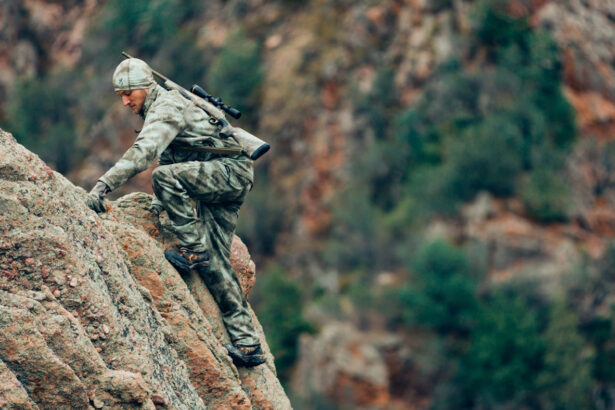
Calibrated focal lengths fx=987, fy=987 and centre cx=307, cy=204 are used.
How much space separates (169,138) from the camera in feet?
29.3

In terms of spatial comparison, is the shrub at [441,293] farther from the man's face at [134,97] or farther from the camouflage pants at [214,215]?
the man's face at [134,97]

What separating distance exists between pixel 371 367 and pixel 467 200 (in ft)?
41.4

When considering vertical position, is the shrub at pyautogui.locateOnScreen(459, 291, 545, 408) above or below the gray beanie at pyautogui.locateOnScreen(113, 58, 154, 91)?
below

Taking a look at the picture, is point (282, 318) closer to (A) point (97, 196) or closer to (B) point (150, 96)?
(B) point (150, 96)

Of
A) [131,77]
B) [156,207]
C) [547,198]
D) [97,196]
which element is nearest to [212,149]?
[156,207]

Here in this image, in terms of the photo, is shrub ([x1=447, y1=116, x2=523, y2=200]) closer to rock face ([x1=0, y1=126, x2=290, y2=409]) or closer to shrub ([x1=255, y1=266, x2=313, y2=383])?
shrub ([x1=255, y1=266, x2=313, y2=383])

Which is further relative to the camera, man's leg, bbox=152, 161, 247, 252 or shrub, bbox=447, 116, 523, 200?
shrub, bbox=447, 116, 523, 200

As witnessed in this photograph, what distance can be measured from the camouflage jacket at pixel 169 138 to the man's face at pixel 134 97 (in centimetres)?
5

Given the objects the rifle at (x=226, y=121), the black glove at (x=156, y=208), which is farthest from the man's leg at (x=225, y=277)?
the rifle at (x=226, y=121)

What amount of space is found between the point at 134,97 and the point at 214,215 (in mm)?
1386

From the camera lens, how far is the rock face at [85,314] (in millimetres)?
6574

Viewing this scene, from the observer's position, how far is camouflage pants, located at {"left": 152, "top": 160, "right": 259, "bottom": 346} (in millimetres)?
9039

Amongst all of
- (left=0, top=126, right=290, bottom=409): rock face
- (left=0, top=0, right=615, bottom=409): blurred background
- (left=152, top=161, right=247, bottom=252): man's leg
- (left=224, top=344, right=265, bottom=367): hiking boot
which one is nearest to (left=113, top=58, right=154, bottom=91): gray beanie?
(left=152, top=161, right=247, bottom=252): man's leg

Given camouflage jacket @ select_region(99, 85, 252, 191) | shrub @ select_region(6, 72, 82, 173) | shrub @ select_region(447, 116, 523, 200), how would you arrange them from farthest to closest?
shrub @ select_region(6, 72, 82, 173) → shrub @ select_region(447, 116, 523, 200) → camouflage jacket @ select_region(99, 85, 252, 191)
